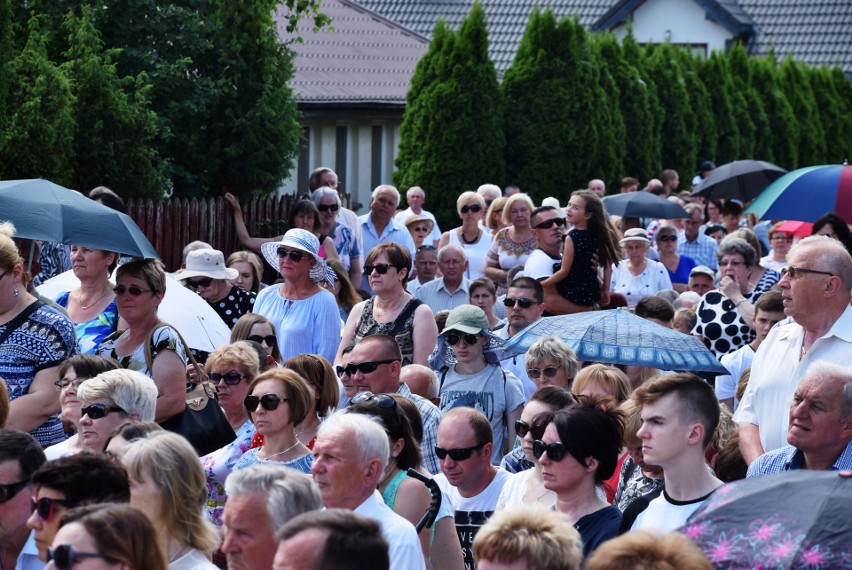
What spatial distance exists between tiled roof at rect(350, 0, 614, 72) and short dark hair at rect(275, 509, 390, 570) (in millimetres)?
38180

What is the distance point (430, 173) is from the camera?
21266mm

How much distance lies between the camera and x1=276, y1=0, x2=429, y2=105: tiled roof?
25.0 meters

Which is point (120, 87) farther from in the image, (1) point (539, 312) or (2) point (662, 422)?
(2) point (662, 422)

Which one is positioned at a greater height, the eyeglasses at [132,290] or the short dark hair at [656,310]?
the eyeglasses at [132,290]

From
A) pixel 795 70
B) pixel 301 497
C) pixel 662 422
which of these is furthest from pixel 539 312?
pixel 795 70

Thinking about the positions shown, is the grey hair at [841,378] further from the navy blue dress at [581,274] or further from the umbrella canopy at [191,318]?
Result: the navy blue dress at [581,274]

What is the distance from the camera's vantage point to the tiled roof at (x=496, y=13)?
42219mm

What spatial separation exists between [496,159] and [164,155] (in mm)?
8748

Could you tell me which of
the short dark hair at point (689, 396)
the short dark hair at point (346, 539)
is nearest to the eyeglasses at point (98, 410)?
the short dark hair at point (689, 396)

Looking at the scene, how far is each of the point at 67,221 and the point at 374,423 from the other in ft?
10.4

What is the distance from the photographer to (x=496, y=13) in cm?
4334

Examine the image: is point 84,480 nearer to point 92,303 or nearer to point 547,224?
point 92,303

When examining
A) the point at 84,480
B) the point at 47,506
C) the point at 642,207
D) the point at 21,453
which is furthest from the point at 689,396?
the point at 642,207

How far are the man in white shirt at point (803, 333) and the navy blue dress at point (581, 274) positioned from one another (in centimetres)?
452
